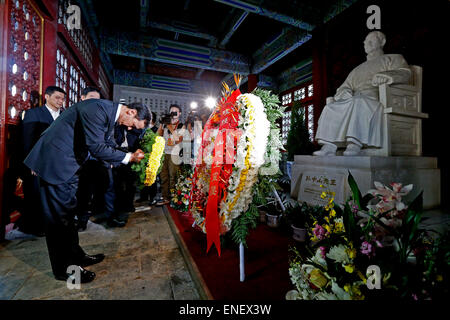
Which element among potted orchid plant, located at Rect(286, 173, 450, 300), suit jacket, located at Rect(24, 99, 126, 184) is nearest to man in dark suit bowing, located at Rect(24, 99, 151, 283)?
suit jacket, located at Rect(24, 99, 126, 184)

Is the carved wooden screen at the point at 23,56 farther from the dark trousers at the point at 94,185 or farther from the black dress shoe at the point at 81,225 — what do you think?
the black dress shoe at the point at 81,225

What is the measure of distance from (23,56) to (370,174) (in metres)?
4.66

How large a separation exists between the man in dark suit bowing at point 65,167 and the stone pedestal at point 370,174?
2776 millimetres

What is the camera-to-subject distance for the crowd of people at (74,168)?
1548 mm

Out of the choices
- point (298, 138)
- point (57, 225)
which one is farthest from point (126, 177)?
point (298, 138)

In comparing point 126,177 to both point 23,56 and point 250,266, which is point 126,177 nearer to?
point 23,56

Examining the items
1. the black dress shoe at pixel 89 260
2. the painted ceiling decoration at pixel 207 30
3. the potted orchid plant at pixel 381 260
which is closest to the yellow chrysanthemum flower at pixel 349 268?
the potted orchid plant at pixel 381 260

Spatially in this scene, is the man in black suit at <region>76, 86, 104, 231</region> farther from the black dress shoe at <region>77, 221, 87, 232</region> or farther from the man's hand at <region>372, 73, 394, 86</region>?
the man's hand at <region>372, 73, 394, 86</region>

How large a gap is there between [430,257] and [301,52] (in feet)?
27.9

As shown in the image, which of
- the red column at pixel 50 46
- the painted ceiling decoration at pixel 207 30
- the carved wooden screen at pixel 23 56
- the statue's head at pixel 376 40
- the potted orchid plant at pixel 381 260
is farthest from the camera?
the painted ceiling decoration at pixel 207 30

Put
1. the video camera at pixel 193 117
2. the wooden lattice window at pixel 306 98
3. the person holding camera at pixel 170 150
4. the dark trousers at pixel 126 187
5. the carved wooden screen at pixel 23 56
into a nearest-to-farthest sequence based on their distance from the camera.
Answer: the carved wooden screen at pixel 23 56 → the dark trousers at pixel 126 187 → the video camera at pixel 193 117 → the person holding camera at pixel 170 150 → the wooden lattice window at pixel 306 98

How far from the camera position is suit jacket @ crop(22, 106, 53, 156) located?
245 centimetres

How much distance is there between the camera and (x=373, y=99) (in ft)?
8.92

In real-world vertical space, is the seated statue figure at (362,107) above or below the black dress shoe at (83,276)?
above
